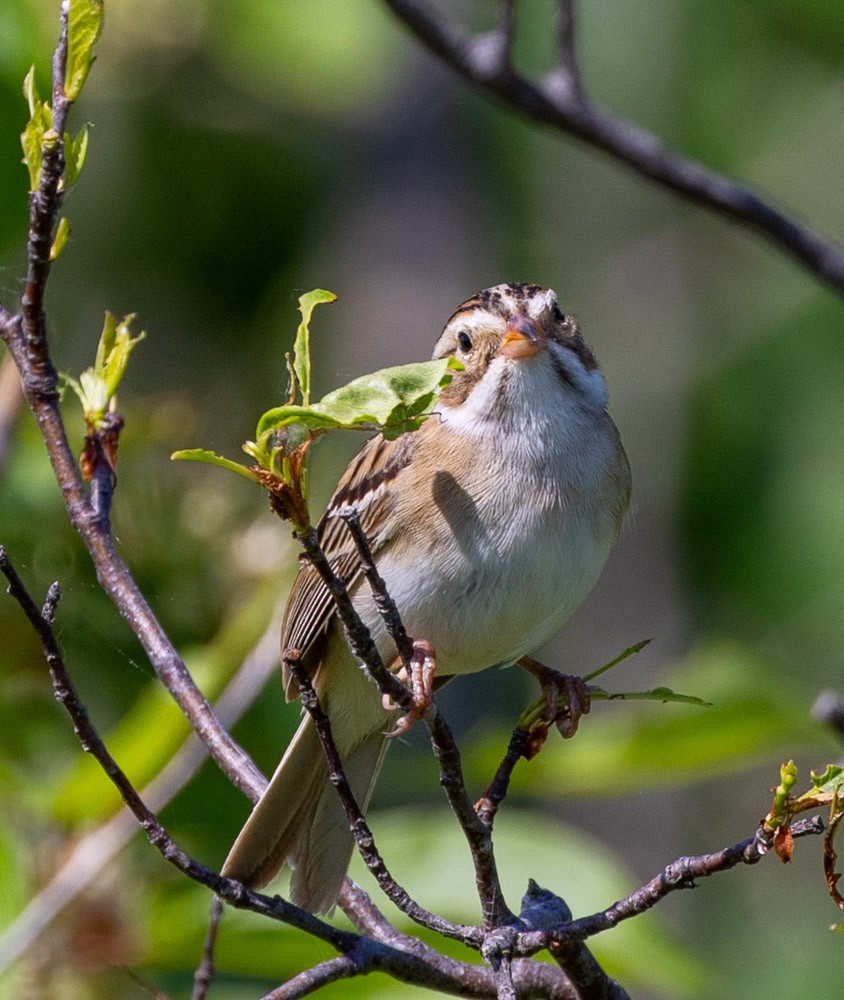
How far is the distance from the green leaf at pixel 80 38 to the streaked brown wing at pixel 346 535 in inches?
34.5

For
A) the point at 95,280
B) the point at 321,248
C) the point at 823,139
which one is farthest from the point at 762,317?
the point at 95,280

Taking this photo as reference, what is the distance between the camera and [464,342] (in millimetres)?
2428

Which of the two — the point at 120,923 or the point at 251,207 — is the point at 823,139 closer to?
the point at 251,207

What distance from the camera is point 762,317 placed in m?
7.88

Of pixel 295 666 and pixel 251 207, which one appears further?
pixel 251 207

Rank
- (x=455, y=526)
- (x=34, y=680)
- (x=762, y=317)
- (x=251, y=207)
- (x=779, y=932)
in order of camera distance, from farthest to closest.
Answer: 1. (x=762, y=317)
2. (x=779, y=932)
3. (x=251, y=207)
4. (x=34, y=680)
5. (x=455, y=526)

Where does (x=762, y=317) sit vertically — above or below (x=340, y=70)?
above

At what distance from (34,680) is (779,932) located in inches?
206

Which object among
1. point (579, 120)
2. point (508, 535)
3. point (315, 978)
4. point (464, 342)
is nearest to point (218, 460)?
point (315, 978)

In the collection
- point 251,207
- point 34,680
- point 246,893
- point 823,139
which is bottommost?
point 246,893

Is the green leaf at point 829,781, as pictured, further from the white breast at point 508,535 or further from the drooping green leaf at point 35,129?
the drooping green leaf at point 35,129

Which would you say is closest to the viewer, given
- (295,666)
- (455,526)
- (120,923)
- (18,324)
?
(295,666)

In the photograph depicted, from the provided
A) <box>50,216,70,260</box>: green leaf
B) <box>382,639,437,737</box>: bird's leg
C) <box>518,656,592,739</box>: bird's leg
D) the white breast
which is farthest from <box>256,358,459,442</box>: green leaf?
the white breast

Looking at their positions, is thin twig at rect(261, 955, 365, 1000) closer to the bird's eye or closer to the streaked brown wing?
the streaked brown wing
